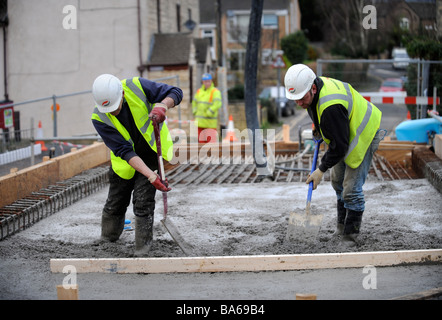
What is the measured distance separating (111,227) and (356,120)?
2.51 metres

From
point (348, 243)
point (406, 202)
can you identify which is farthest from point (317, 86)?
point (406, 202)

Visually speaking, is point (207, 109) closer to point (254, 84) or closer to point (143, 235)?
point (254, 84)

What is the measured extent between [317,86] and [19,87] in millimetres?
16101

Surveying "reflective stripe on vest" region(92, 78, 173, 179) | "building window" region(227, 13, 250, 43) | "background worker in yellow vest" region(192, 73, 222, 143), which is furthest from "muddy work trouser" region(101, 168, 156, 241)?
"building window" region(227, 13, 250, 43)

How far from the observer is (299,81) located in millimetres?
4961

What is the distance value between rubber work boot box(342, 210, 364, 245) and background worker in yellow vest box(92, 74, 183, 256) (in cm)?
171

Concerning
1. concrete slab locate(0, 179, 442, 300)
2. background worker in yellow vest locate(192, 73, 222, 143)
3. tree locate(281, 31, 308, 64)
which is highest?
tree locate(281, 31, 308, 64)

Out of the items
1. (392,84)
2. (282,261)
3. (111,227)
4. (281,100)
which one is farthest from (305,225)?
(281,100)

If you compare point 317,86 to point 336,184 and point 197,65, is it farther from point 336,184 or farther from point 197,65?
point 197,65

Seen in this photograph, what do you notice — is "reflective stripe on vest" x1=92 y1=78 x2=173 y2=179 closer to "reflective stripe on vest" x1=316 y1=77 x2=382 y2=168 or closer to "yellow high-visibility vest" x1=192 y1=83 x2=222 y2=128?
"reflective stripe on vest" x1=316 y1=77 x2=382 y2=168

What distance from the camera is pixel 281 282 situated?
453cm

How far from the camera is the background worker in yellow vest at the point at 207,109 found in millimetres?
12203

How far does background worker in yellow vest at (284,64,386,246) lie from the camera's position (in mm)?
4965

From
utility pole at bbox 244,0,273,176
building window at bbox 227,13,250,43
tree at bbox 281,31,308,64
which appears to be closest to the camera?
utility pole at bbox 244,0,273,176
